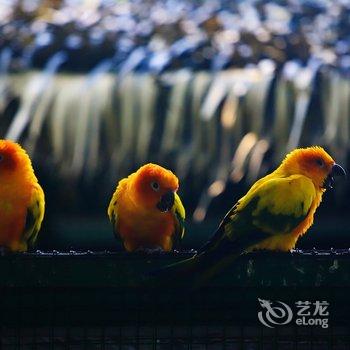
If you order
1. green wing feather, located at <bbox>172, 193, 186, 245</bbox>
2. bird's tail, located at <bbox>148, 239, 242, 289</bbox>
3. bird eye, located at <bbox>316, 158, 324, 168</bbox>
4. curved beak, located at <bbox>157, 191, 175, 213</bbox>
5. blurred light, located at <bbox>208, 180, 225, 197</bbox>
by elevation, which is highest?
bird's tail, located at <bbox>148, 239, 242, 289</bbox>

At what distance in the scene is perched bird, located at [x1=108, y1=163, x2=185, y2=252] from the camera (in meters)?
2.04

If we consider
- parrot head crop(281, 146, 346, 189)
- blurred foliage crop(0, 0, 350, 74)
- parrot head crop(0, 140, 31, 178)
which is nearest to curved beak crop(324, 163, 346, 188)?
parrot head crop(281, 146, 346, 189)

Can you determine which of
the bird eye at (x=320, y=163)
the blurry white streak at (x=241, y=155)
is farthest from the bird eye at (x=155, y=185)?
the blurry white streak at (x=241, y=155)

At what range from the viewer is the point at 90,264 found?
1398 mm

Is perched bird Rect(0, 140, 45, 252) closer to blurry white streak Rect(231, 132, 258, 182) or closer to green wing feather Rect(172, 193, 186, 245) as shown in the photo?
green wing feather Rect(172, 193, 186, 245)

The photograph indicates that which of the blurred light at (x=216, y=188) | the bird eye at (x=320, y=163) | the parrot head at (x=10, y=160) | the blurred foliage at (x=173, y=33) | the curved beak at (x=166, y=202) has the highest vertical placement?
the bird eye at (x=320, y=163)

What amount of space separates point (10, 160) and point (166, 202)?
1.15 ft

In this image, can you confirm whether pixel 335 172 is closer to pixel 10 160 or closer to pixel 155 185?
pixel 155 185

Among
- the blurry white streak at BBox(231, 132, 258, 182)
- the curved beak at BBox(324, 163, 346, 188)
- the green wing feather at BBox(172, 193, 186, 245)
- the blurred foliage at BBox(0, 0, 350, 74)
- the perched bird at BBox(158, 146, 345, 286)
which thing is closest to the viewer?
the perched bird at BBox(158, 146, 345, 286)

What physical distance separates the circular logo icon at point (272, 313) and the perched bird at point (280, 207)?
0.16m

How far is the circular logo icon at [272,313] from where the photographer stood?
4.71 feet

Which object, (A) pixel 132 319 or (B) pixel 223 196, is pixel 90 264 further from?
(B) pixel 223 196

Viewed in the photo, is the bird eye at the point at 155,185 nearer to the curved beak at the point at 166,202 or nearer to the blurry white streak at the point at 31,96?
the curved beak at the point at 166,202

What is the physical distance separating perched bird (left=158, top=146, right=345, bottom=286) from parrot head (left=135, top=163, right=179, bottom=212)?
8.0 inches
